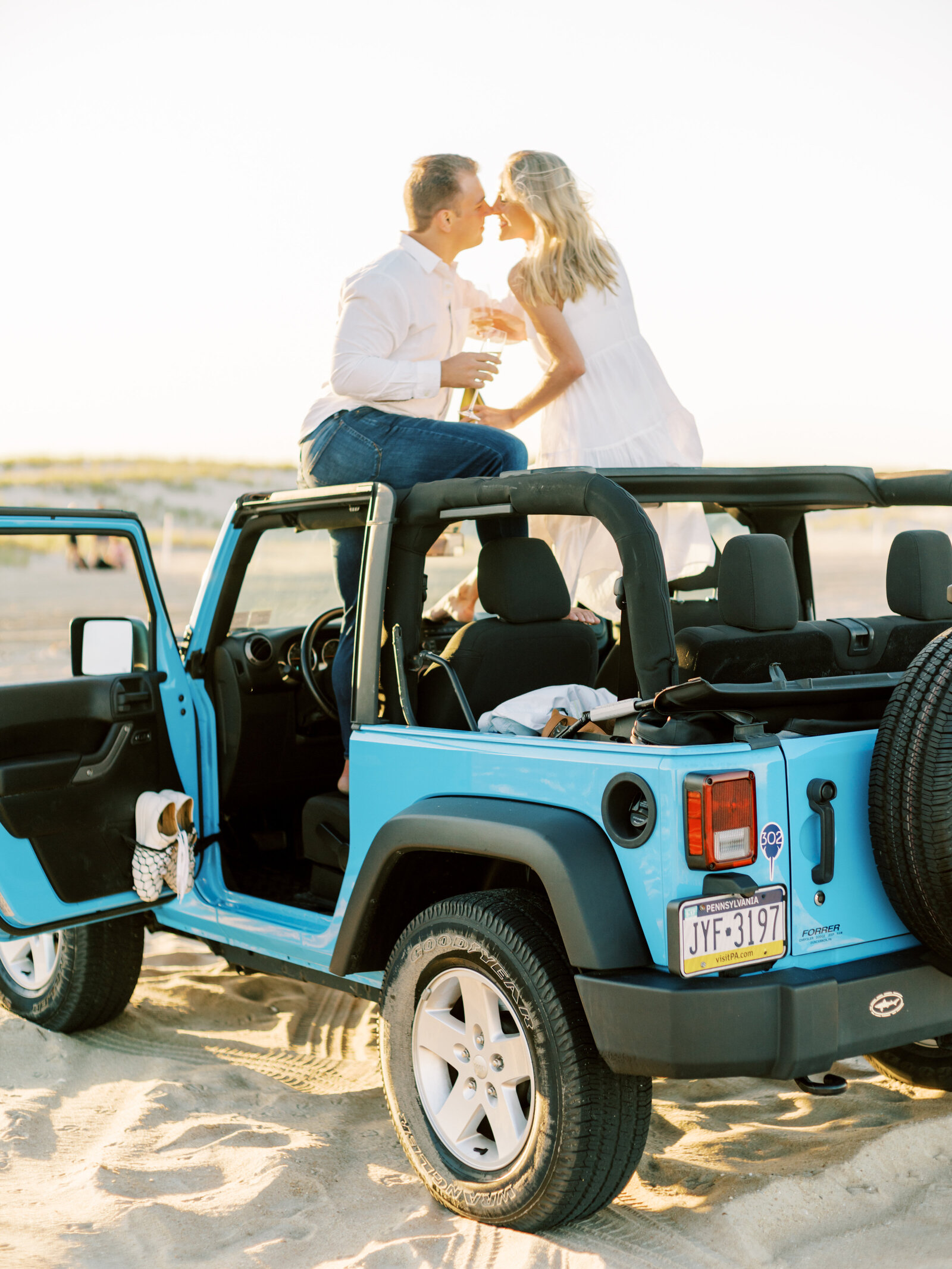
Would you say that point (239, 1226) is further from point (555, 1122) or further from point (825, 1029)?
point (825, 1029)

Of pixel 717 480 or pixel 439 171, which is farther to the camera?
pixel 439 171

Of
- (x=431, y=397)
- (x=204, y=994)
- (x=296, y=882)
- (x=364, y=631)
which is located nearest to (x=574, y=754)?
(x=364, y=631)

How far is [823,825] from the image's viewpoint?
2871mm

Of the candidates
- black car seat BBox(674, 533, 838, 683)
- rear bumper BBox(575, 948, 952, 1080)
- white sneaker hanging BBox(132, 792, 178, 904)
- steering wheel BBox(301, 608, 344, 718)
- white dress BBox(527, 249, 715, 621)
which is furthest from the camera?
white dress BBox(527, 249, 715, 621)

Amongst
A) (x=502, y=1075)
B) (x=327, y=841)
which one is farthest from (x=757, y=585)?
(x=327, y=841)

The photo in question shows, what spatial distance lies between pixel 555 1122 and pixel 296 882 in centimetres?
178

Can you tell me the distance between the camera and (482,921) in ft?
10.1

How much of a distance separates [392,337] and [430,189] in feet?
2.08

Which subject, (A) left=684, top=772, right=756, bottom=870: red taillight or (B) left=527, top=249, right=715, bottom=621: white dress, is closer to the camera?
(A) left=684, top=772, right=756, bottom=870: red taillight

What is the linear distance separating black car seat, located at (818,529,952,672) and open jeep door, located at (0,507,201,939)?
2.23 meters

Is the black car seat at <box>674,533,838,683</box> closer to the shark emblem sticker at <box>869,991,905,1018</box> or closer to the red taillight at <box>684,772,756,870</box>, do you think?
the red taillight at <box>684,772,756,870</box>

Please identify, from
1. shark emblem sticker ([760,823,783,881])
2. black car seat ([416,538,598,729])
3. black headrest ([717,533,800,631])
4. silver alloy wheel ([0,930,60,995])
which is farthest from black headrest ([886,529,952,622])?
silver alloy wheel ([0,930,60,995])

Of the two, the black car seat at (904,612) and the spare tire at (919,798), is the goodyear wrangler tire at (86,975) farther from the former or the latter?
the spare tire at (919,798)

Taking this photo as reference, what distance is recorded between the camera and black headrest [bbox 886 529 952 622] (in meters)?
3.60
